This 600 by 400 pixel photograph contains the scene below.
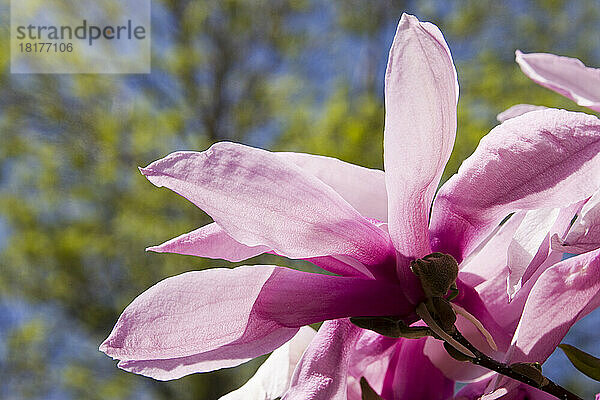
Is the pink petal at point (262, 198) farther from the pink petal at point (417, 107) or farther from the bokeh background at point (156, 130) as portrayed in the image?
the bokeh background at point (156, 130)

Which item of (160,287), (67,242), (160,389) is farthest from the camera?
(160,389)

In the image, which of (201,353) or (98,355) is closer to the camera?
(201,353)

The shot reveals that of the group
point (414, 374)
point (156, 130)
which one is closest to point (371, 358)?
point (414, 374)

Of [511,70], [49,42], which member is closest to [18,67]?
[49,42]

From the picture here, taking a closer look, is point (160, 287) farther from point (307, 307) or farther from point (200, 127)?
point (200, 127)
